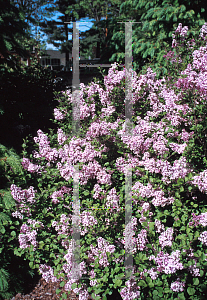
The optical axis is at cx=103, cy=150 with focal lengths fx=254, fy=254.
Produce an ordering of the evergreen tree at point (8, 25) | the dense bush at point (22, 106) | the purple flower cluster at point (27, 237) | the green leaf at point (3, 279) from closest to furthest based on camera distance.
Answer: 1. the purple flower cluster at point (27, 237)
2. the green leaf at point (3, 279)
3. the evergreen tree at point (8, 25)
4. the dense bush at point (22, 106)

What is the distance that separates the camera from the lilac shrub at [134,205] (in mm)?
2084

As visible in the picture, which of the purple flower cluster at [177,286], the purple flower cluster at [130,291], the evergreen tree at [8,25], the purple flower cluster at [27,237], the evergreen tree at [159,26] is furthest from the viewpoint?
the evergreen tree at [159,26]

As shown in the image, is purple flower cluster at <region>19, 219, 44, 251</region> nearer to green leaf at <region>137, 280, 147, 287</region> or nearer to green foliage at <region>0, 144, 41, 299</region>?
green foliage at <region>0, 144, 41, 299</region>

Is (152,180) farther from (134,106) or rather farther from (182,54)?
(182,54)

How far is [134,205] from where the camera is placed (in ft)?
7.99

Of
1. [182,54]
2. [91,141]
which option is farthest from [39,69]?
[91,141]

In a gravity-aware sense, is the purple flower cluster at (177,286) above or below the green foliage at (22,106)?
below

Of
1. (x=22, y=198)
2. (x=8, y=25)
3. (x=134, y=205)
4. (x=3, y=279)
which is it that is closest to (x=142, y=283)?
(x=134, y=205)

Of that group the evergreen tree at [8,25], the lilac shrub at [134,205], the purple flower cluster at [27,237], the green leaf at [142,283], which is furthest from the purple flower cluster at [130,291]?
the evergreen tree at [8,25]

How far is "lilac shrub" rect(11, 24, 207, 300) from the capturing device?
208cm

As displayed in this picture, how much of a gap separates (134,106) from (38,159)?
133 centimetres

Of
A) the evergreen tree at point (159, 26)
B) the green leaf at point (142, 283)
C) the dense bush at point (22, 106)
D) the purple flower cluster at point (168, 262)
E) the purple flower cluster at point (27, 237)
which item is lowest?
the green leaf at point (142, 283)

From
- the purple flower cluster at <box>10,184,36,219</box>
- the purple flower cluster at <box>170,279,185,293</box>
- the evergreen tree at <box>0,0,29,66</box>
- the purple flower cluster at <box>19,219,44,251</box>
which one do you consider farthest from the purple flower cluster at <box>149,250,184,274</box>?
the evergreen tree at <box>0,0,29,66</box>

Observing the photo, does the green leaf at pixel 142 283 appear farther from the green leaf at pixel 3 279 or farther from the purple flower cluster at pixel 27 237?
the green leaf at pixel 3 279
